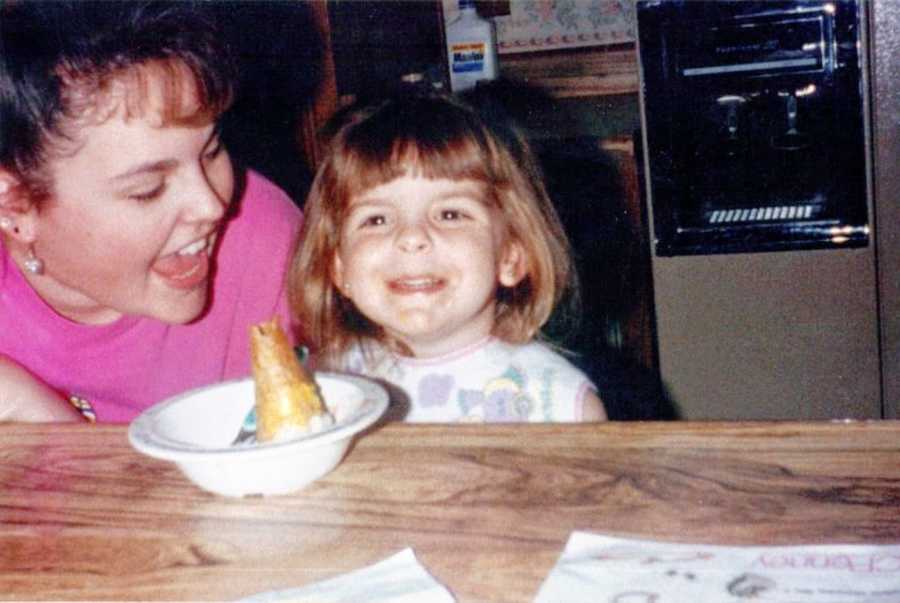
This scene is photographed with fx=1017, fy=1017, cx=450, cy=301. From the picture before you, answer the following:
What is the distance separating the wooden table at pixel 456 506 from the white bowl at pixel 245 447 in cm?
1

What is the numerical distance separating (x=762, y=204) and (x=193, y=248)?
127cm

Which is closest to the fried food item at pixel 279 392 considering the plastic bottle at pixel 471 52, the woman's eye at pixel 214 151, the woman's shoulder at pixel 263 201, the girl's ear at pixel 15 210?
the woman's eye at pixel 214 151

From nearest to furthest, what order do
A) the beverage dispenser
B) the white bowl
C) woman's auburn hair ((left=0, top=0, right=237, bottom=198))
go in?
the white bowl → woman's auburn hair ((left=0, top=0, right=237, bottom=198)) → the beverage dispenser

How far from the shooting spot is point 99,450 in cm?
75

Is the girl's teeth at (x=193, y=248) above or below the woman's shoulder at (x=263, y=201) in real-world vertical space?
below

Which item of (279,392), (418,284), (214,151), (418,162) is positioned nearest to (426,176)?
(418,162)

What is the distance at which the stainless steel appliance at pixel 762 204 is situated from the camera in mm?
1939

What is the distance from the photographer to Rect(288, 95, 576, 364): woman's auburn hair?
1.13m

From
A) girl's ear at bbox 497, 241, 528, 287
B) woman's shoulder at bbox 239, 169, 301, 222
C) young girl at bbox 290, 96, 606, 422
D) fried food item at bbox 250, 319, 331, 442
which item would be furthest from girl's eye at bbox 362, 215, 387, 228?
fried food item at bbox 250, 319, 331, 442

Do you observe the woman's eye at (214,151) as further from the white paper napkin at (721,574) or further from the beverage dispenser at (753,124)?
the beverage dispenser at (753,124)

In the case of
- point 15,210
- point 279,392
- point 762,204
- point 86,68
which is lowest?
point 762,204

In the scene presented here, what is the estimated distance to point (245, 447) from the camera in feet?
2.07

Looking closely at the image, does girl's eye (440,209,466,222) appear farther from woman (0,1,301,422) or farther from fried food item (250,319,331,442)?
fried food item (250,319,331,442)

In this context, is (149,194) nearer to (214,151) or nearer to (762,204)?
(214,151)
